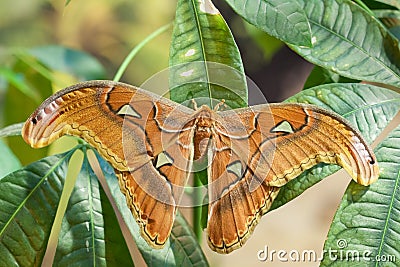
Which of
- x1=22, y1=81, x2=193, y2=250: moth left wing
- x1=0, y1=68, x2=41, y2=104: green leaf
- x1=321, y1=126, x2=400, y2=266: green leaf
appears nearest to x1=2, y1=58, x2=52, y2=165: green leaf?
x1=0, y1=68, x2=41, y2=104: green leaf

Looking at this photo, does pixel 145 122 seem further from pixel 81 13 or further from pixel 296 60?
pixel 81 13

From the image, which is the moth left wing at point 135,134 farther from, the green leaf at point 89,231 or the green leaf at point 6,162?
the green leaf at point 6,162

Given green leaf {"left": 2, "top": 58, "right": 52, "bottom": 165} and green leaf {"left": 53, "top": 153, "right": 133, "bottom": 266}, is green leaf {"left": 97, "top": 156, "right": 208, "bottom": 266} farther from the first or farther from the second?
green leaf {"left": 2, "top": 58, "right": 52, "bottom": 165}

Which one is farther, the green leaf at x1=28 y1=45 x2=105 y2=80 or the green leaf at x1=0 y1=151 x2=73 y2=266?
the green leaf at x1=28 y1=45 x2=105 y2=80

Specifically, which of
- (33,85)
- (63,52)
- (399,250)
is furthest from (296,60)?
(399,250)

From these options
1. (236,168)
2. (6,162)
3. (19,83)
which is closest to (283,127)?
(236,168)

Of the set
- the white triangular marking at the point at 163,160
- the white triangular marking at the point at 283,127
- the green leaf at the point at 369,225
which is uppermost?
the white triangular marking at the point at 163,160

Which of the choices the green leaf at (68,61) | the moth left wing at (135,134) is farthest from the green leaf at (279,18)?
the green leaf at (68,61)
